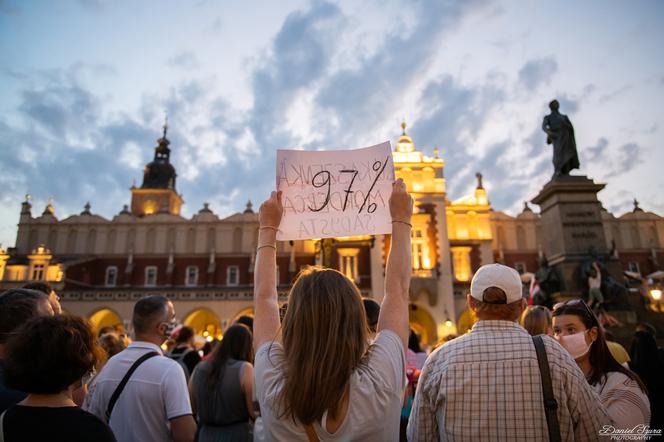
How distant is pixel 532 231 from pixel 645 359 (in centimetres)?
3176

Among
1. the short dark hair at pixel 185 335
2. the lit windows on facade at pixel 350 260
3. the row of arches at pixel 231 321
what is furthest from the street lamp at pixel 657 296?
the lit windows on facade at pixel 350 260

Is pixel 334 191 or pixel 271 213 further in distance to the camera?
pixel 334 191

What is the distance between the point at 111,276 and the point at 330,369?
36.5 metres

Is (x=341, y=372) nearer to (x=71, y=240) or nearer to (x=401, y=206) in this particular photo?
(x=401, y=206)

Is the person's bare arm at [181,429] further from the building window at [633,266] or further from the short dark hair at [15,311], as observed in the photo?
the building window at [633,266]

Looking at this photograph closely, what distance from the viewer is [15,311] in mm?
2602

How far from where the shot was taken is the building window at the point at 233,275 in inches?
1308

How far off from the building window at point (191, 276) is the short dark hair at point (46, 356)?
108 feet

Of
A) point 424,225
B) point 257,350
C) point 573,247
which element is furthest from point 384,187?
point 424,225

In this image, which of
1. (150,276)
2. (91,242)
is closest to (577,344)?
(150,276)

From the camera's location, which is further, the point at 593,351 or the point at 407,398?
the point at 407,398

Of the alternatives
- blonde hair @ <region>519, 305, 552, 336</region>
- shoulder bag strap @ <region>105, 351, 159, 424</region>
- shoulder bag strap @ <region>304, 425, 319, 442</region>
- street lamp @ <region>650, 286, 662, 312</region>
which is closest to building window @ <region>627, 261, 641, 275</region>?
street lamp @ <region>650, 286, 662, 312</region>

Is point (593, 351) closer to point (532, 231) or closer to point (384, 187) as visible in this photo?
point (384, 187)

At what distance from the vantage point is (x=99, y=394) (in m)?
2.87
